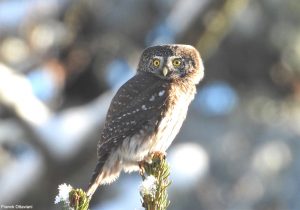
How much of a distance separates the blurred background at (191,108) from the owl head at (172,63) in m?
3.58

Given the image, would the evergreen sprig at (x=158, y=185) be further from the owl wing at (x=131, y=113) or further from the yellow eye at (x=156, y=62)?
the yellow eye at (x=156, y=62)

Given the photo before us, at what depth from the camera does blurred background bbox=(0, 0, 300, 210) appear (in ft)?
33.1

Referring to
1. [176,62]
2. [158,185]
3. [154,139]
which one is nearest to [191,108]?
[176,62]

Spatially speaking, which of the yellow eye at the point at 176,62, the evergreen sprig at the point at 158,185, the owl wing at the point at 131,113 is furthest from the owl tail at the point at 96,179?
the evergreen sprig at the point at 158,185

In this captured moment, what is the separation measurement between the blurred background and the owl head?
3.58 m

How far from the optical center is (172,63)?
5.78 meters

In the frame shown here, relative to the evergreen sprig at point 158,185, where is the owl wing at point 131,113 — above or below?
above

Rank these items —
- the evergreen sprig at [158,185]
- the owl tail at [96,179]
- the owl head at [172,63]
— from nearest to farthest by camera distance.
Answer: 1. the evergreen sprig at [158,185]
2. the owl tail at [96,179]
3. the owl head at [172,63]

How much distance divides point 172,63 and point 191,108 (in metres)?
7.91

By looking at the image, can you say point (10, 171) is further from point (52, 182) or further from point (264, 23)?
point (264, 23)

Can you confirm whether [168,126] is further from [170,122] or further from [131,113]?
[131,113]

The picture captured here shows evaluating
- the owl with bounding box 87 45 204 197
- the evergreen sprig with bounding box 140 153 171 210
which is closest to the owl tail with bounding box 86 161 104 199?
the owl with bounding box 87 45 204 197

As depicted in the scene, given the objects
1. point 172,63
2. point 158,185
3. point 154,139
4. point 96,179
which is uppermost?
point 172,63

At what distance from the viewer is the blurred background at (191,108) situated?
10.1m
